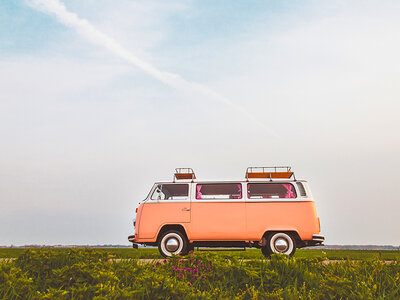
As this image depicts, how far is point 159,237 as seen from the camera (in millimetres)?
10273

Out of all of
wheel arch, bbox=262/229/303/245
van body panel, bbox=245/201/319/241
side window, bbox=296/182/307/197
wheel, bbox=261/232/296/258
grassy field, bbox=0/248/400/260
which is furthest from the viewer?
side window, bbox=296/182/307/197

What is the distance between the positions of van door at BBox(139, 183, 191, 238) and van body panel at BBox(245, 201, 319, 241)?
1659mm

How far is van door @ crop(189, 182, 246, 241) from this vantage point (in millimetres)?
10039

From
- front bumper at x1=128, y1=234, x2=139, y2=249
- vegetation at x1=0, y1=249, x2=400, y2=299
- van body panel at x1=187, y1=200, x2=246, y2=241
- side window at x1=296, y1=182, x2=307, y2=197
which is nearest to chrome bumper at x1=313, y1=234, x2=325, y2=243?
side window at x1=296, y1=182, x2=307, y2=197

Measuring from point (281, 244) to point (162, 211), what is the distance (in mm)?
3226

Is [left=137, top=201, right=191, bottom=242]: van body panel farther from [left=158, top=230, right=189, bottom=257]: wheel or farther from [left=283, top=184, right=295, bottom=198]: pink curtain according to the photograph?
[left=283, top=184, right=295, bottom=198]: pink curtain

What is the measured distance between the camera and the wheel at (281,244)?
9.85 metres

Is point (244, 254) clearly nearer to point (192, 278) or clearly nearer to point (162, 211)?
point (162, 211)

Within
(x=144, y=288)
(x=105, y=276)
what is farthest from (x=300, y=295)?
(x=105, y=276)

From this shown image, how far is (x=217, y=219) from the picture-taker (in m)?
10.1

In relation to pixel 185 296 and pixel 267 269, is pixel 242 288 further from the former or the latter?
pixel 185 296

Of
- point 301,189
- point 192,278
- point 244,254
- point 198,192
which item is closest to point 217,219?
point 198,192

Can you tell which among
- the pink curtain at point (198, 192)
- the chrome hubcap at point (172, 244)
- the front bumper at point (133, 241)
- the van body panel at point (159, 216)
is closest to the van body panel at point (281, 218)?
the pink curtain at point (198, 192)

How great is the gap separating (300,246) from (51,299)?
731cm
